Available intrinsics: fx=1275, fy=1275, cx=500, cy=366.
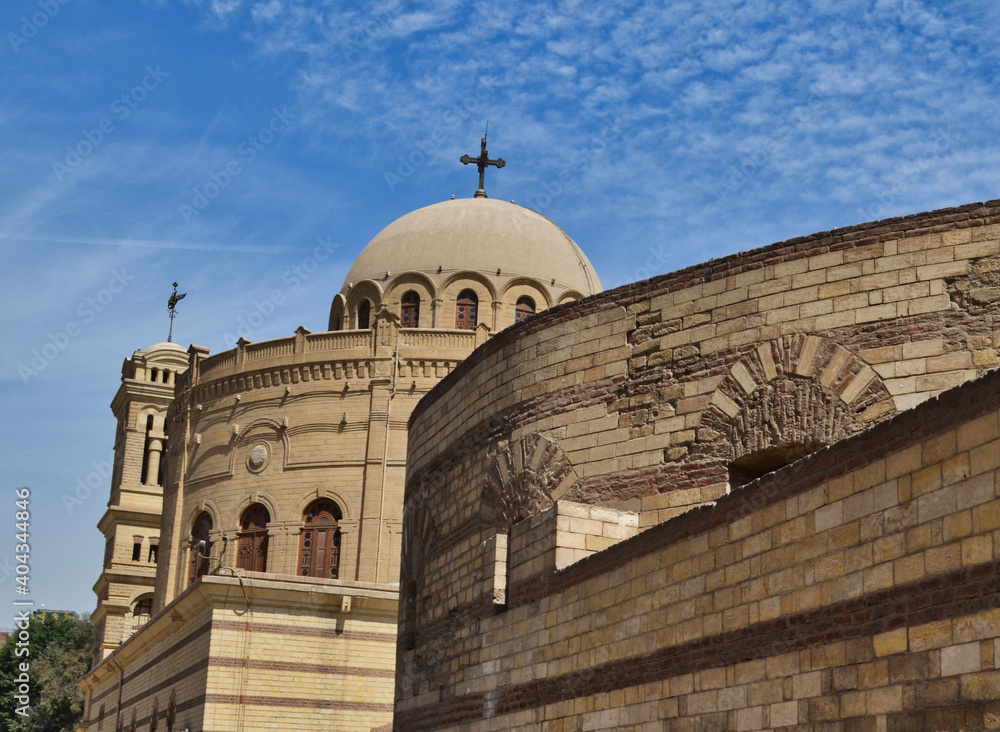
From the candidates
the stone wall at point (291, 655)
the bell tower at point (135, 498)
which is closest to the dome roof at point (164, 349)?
the bell tower at point (135, 498)

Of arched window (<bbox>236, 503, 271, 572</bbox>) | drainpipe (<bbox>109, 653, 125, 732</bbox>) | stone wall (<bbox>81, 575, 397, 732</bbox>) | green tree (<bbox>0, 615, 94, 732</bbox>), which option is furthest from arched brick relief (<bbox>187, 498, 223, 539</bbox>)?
green tree (<bbox>0, 615, 94, 732</bbox>)

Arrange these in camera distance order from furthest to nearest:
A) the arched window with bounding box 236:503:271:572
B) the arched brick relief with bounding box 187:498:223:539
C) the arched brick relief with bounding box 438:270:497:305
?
1. the arched brick relief with bounding box 438:270:497:305
2. the arched brick relief with bounding box 187:498:223:539
3. the arched window with bounding box 236:503:271:572

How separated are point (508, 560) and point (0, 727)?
52517mm

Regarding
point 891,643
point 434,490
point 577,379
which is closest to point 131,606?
point 434,490

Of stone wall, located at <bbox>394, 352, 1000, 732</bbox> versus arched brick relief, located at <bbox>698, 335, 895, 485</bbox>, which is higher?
arched brick relief, located at <bbox>698, 335, 895, 485</bbox>

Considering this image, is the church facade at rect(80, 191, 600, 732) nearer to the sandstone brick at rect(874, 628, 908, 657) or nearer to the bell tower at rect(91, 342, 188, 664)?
the bell tower at rect(91, 342, 188, 664)

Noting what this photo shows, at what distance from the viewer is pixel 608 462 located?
12938 millimetres

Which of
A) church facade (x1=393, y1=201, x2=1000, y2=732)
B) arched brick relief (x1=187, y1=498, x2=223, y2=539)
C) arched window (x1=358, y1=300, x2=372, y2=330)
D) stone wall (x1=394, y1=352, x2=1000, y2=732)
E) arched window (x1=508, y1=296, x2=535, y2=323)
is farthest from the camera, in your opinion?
arched window (x1=358, y1=300, x2=372, y2=330)

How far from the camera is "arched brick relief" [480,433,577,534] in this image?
44.0 feet

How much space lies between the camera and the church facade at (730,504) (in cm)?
694

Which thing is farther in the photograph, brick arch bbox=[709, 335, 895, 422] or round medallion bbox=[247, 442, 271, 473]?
round medallion bbox=[247, 442, 271, 473]

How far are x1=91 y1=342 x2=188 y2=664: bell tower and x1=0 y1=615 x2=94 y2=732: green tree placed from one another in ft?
20.5

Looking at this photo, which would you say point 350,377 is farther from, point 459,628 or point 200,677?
point 459,628

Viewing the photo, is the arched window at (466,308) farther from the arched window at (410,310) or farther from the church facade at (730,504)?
the church facade at (730,504)
